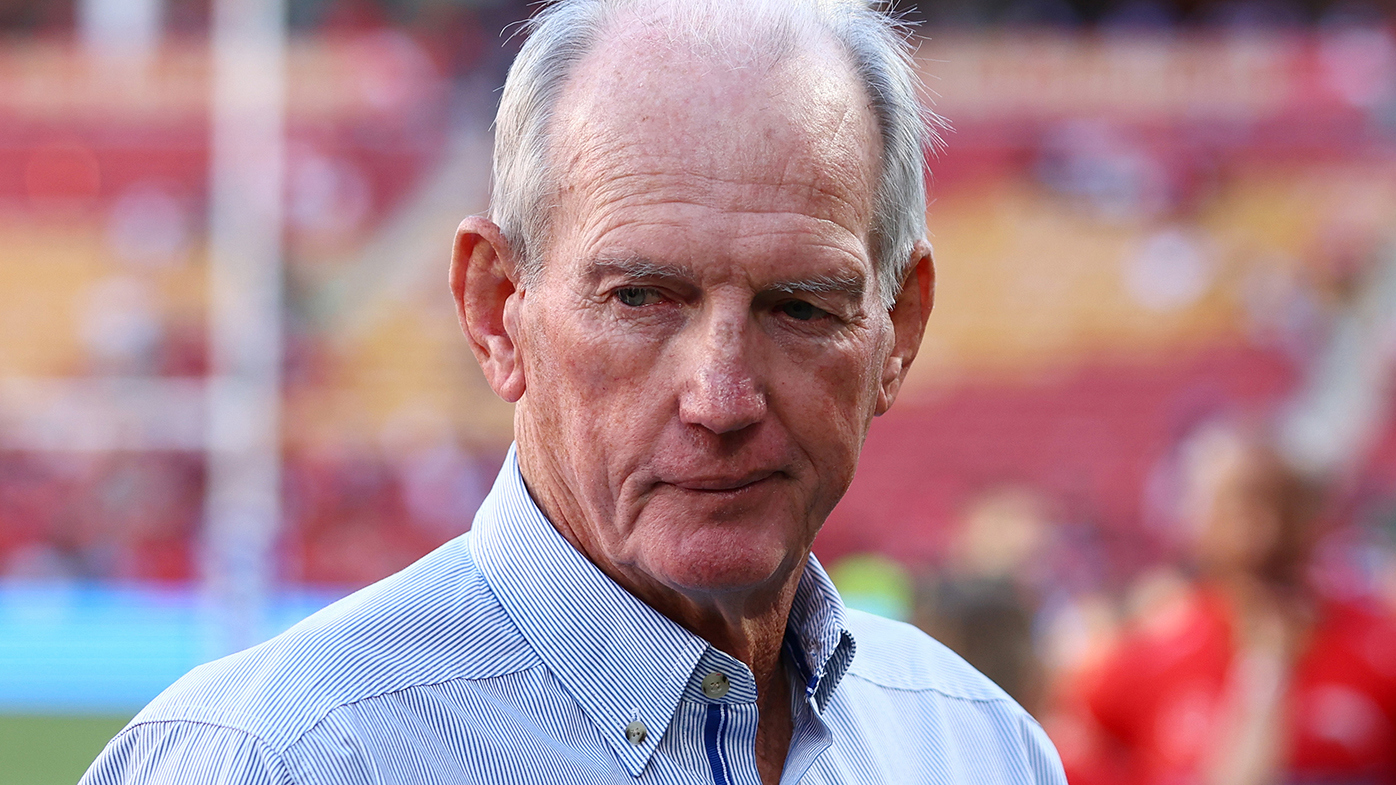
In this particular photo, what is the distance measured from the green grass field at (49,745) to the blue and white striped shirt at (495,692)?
7.20 meters

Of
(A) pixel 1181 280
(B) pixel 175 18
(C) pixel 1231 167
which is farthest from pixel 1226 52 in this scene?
(B) pixel 175 18

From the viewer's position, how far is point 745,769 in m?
1.12

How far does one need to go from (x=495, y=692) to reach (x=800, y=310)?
354 millimetres

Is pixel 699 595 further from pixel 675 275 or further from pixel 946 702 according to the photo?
pixel 946 702

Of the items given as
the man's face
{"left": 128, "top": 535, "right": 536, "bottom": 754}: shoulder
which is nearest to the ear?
the man's face

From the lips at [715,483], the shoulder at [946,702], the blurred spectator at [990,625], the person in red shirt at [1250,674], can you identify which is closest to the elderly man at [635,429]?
the lips at [715,483]

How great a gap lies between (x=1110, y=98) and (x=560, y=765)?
12498 millimetres

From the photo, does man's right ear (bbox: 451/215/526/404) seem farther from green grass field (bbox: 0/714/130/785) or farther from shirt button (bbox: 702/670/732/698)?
green grass field (bbox: 0/714/130/785)

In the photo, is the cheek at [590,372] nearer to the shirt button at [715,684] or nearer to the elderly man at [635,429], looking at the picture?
the elderly man at [635,429]

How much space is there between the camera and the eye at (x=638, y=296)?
109cm

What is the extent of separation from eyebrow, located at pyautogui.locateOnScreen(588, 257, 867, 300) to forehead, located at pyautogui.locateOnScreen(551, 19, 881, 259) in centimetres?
3

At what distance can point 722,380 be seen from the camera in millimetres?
1064

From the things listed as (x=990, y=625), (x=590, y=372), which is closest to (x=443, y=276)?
(x=990, y=625)

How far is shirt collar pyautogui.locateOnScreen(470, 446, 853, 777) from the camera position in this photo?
1095 mm
